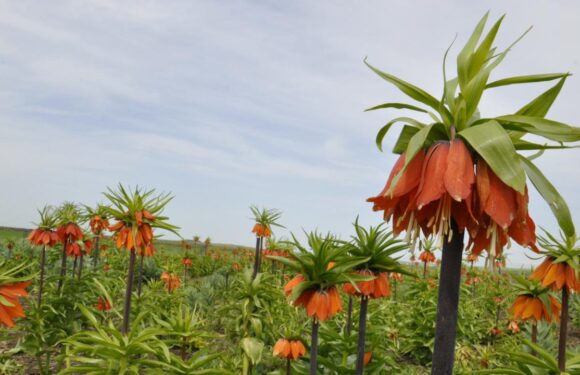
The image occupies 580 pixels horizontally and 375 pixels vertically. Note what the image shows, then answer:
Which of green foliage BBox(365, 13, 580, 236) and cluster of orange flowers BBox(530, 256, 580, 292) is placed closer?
green foliage BBox(365, 13, 580, 236)

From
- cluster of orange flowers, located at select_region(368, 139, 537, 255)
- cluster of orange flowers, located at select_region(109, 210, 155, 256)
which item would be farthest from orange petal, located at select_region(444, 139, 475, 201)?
cluster of orange flowers, located at select_region(109, 210, 155, 256)

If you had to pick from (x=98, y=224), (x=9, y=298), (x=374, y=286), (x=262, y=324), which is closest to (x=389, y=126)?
(x=374, y=286)

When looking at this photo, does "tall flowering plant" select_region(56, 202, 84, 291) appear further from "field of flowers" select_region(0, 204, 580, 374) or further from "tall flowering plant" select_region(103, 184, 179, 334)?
"tall flowering plant" select_region(103, 184, 179, 334)

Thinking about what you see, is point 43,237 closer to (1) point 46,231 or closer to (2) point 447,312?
(1) point 46,231

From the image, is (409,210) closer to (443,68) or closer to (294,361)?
(443,68)

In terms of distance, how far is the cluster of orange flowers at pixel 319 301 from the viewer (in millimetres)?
2568

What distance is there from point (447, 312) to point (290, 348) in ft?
8.54

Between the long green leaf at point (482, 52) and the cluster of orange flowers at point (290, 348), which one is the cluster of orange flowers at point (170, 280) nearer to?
the cluster of orange flowers at point (290, 348)

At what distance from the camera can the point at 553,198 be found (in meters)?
1.49

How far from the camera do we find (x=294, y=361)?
4062 millimetres

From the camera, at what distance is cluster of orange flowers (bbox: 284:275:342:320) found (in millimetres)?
2568

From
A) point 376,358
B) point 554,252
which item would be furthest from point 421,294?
point 554,252

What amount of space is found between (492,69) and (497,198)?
16.3 inches

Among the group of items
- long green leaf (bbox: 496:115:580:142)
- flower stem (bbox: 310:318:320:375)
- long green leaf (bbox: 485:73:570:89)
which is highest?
long green leaf (bbox: 485:73:570:89)
